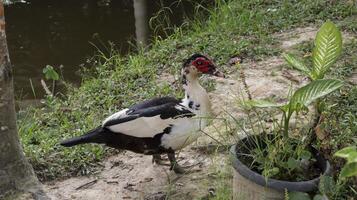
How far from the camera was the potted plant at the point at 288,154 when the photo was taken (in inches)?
117

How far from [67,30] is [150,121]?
17.2ft

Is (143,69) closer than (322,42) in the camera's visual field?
No

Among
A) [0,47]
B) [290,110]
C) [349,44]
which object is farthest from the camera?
[349,44]

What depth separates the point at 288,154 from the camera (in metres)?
3.19

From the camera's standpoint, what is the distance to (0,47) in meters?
3.53

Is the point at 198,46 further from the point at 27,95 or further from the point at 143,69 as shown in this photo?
the point at 27,95

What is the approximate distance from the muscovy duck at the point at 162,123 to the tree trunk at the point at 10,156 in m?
0.30

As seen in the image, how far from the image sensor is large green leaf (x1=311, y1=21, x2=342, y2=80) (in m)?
3.16

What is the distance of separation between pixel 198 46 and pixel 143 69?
63cm

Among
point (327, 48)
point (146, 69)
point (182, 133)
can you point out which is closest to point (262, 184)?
point (327, 48)

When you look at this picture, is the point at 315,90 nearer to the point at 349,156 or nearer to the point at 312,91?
the point at 312,91

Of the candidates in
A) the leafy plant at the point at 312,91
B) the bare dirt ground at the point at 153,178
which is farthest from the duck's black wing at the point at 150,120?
the leafy plant at the point at 312,91

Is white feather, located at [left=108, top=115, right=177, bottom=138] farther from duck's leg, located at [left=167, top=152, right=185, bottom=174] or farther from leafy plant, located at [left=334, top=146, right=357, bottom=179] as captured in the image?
leafy plant, located at [left=334, top=146, right=357, bottom=179]

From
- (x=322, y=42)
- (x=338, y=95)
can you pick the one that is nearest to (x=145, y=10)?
(x=338, y=95)
